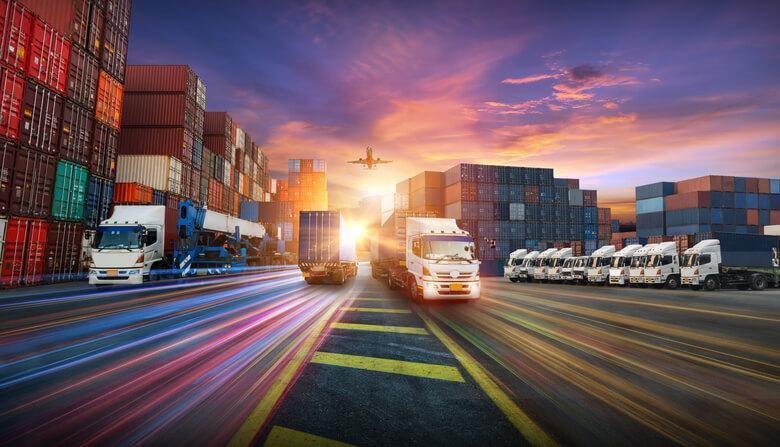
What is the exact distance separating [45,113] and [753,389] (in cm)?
2647

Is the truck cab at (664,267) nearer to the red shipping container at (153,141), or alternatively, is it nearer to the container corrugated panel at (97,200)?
the container corrugated panel at (97,200)

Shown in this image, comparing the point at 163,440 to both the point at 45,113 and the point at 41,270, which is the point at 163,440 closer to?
the point at 41,270

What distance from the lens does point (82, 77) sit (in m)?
20.4

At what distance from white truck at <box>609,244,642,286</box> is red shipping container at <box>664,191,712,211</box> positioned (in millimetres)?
33887

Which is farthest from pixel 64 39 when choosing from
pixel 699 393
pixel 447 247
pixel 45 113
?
pixel 699 393

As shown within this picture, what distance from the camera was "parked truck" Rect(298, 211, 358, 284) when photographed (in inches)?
827

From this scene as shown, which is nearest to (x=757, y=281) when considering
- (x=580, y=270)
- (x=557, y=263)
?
(x=580, y=270)

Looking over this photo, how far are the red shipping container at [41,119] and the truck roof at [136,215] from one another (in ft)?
14.7

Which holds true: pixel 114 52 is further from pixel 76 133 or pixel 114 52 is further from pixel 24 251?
pixel 24 251

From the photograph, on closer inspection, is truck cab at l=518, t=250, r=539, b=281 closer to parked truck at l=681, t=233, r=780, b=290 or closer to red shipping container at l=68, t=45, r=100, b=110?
parked truck at l=681, t=233, r=780, b=290

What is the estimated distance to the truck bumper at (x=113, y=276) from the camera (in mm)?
16312

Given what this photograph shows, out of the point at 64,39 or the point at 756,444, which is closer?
the point at 756,444

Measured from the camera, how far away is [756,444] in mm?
3008

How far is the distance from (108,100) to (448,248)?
932 inches
